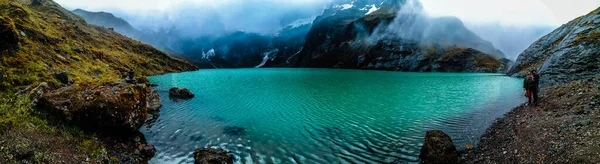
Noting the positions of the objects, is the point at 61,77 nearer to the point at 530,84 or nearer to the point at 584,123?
the point at 584,123

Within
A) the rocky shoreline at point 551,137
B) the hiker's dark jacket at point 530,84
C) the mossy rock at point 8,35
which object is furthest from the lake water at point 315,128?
the mossy rock at point 8,35

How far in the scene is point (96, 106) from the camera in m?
18.5

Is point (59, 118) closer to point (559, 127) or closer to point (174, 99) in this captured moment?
point (174, 99)

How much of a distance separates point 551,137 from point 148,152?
26258 millimetres

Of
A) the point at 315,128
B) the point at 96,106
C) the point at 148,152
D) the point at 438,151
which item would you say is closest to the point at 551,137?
the point at 438,151

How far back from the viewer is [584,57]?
4331 cm

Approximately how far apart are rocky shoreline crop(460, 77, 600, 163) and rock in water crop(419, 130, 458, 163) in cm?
84

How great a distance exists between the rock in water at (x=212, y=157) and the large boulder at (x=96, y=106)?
6.50m

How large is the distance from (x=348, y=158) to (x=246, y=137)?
31.5 feet

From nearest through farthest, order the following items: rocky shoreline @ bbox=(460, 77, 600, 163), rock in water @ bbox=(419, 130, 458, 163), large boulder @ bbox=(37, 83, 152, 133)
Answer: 1. rocky shoreline @ bbox=(460, 77, 600, 163)
2. rock in water @ bbox=(419, 130, 458, 163)
3. large boulder @ bbox=(37, 83, 152, 133)

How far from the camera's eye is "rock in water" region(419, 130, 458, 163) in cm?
1730

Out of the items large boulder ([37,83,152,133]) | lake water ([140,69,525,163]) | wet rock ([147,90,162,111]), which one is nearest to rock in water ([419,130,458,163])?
lake water ([140,69,525,163])

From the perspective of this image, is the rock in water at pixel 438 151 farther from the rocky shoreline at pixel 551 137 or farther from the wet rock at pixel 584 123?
the wet rock at pixel 584 123

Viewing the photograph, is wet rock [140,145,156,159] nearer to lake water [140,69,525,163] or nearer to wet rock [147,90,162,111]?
lake water [140,69,525,163]
